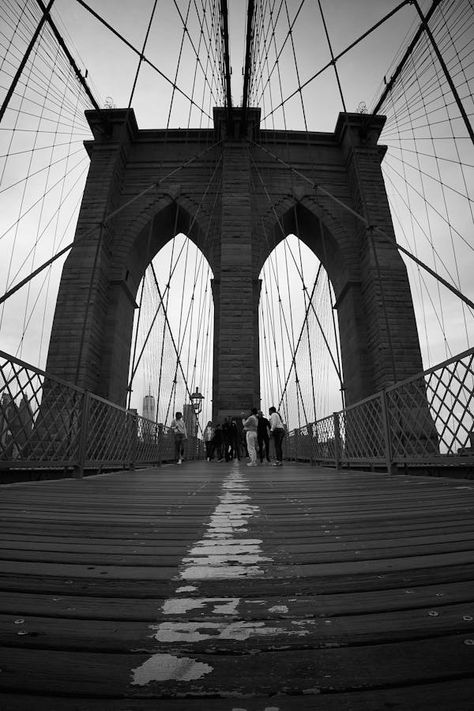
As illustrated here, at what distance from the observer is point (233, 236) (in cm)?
1223

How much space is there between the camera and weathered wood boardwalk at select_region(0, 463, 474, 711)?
404 mm

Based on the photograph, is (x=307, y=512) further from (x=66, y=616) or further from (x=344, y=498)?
(x=66, y=616)

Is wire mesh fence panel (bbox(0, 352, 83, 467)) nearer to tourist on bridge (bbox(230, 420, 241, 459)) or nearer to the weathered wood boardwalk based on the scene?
the weathered wood boardwalk

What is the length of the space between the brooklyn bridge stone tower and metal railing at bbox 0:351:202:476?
17.6 ft

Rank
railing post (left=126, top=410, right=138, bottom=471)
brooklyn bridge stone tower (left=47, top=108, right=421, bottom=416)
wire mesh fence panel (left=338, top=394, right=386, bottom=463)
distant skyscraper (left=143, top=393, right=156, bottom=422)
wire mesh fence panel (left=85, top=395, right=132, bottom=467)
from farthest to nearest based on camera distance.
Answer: distant skyscraper (left=143, top=393, right=156, bottom=422) < brooklyn bridge stone tower (left=47, top=108, right=421, bottom=416) < railing post (left=126, top=410, right=138, bottom=471) < wire mesh fence panel (left=338, top=394, right=386, bottom=463) < wire mesh fence panel (left=85, top=395, right=132, bottom=467)

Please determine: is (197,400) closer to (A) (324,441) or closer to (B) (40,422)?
(A) (324,441)

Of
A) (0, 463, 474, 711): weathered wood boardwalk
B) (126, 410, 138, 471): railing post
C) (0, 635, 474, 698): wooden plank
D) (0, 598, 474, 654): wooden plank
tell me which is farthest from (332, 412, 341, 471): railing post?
(0, 635, 474, 698): wooden plank

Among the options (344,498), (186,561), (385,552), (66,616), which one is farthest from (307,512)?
(66,616)

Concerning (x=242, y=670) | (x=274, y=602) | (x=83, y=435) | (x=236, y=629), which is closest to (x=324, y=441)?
(x=83, y=435)

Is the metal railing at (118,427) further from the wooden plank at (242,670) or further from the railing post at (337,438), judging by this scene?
the wooden plank at (242,670)

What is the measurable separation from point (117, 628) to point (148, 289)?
59.9 ft

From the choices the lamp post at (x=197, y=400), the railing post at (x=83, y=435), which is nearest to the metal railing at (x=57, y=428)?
the railing post at (x=83, y=435)

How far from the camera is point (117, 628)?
0.57 meters

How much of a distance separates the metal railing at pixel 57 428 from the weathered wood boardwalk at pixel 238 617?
2.36 m
